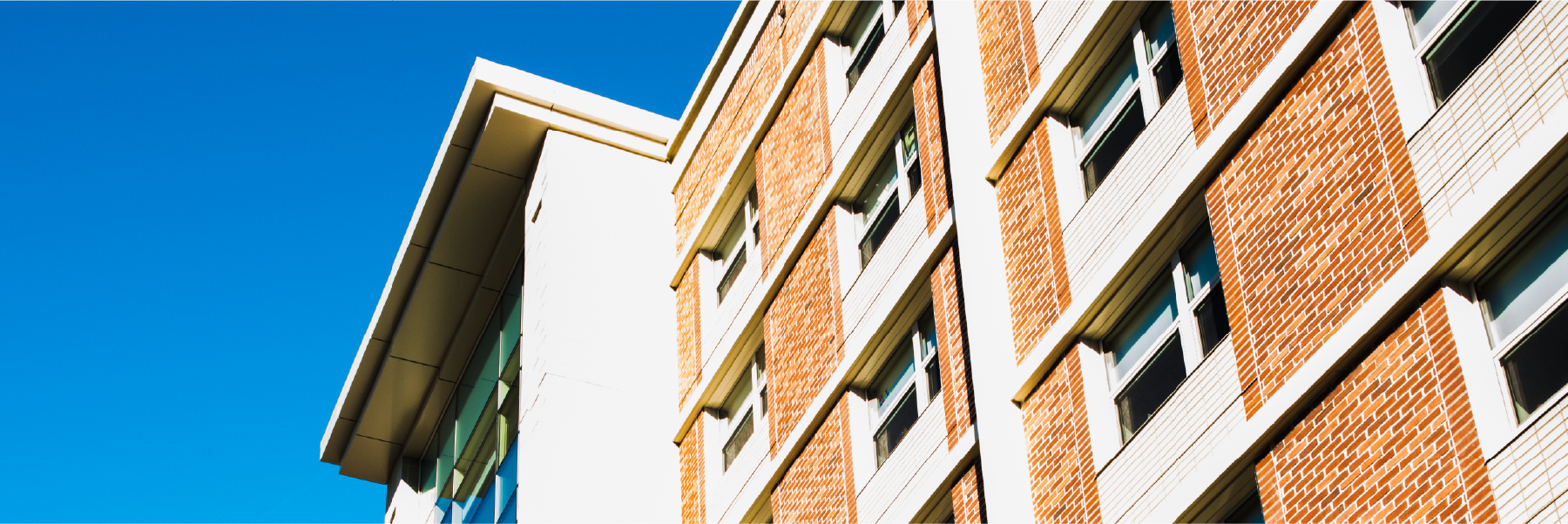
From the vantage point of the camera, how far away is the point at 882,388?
67.1 feet

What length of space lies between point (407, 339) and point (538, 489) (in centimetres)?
999

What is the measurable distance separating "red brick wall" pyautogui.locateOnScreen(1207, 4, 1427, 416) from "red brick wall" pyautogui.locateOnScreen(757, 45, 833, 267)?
9.67m

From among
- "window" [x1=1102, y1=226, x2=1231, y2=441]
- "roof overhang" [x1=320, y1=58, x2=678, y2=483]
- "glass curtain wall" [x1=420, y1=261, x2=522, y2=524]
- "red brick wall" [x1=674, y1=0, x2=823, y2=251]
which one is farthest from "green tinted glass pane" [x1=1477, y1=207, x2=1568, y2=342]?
"roof overhang" [x1=320, y1=58, x2=678, y2=483]

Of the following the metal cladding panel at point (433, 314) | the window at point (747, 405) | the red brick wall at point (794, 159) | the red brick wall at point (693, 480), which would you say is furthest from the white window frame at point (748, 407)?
the metal cladding panel at point (433, 314)

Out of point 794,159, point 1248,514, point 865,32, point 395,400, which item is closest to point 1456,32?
point 1248,514

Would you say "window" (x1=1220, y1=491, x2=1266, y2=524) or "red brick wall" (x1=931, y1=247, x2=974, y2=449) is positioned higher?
"red brick wall" (x1=931, y1=247, x2=974, y2=449)

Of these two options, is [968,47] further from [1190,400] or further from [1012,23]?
[1190,400]

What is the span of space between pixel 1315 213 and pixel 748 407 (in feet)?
40.1

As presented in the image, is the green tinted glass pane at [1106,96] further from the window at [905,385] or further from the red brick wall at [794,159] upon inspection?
the red brick wall at [794,159]

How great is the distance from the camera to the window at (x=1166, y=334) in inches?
572

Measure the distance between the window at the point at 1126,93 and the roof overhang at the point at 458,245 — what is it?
549 inches

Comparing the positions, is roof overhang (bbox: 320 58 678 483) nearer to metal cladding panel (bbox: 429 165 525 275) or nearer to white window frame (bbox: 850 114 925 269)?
metal cladding panel (bbox: 429 165 525 275)

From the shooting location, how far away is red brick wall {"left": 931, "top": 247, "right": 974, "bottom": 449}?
17.9 meters

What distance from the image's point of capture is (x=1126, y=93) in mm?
16891
